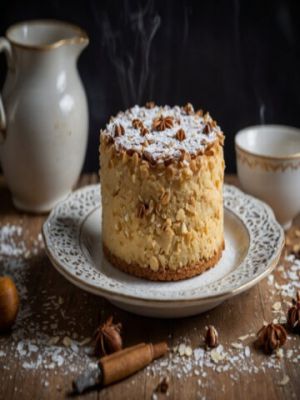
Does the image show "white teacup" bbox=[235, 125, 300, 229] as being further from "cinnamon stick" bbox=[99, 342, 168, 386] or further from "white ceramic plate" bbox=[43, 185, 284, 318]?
"cinnamon stick" bbox=[99, 342, 168, 386]

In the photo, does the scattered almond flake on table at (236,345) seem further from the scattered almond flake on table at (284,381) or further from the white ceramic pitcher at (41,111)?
the white ceramic pitcher at (41,111)

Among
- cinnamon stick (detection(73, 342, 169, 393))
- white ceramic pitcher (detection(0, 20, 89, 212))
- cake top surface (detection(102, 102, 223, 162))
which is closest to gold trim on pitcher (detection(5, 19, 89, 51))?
white ceramic pitcher (detection(0, 20, 89, 212))

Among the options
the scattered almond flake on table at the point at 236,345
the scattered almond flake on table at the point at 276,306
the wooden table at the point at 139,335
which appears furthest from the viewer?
the scattered almond flake on table at the point at 276,306

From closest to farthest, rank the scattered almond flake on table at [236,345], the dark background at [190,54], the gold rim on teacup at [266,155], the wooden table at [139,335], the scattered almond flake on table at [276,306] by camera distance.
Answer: the wooden table at [139,335] → the scattered almond flake on table at [236,345] → the scattered almond flake on table at [276,306] → the gold rim on teacup at [266,155] → the dark background at [190,54]

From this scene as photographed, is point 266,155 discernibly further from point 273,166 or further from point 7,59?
point 7,59

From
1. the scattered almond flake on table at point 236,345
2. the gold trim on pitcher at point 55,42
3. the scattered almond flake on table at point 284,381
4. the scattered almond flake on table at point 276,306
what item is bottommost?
the scattered almond flake on table at point 276,306

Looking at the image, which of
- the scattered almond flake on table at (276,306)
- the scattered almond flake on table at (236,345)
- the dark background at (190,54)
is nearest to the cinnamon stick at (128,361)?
the scattered almond flake on table at (236,345)

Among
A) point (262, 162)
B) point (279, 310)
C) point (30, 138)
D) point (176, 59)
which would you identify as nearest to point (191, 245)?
point (279, 310)
